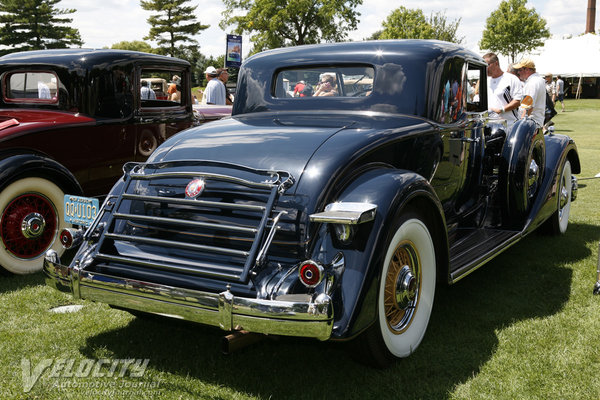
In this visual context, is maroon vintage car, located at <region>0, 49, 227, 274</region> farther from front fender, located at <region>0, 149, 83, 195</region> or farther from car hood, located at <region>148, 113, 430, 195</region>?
car hood, located at <region>148, 113, 430, 195</region>

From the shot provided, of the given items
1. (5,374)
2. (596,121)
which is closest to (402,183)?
(5,374)

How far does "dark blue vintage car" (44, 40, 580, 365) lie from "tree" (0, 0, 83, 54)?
54299mm

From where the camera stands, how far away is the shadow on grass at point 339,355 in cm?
283

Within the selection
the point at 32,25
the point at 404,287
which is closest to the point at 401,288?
the point at 404,287

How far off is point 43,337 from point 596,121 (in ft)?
81.8

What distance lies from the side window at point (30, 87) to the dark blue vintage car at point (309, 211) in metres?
2.45

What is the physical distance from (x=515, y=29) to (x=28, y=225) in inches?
1929

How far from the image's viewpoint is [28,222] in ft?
15.7

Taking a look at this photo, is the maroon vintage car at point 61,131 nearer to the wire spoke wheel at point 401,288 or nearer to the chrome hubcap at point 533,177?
the wire spoke wheel at point 401,288

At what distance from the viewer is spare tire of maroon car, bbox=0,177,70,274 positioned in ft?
15.3

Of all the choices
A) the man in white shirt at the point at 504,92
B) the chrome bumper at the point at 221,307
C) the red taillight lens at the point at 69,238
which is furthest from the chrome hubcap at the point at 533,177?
the red taillight lens at the point at 69,238

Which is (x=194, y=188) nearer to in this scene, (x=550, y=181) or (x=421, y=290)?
Result: (x=421, y=290)

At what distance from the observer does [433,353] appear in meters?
3.21

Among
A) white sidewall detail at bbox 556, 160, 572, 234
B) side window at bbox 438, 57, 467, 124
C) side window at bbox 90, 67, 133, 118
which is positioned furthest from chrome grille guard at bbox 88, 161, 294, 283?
white sidewall detail at bbox 556, 160, 572, 234
